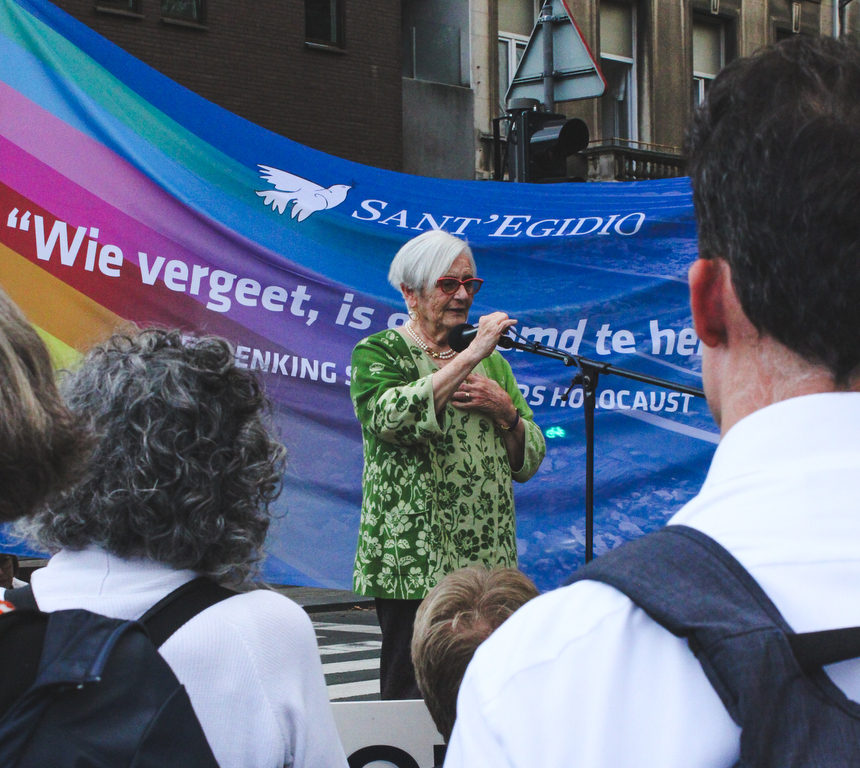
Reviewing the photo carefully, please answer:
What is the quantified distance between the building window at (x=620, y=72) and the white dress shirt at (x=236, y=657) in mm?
18339

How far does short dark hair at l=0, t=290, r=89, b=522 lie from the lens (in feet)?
3.79

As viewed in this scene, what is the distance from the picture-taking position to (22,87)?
13.2 ft

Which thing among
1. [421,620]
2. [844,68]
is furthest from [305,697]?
[844,68]

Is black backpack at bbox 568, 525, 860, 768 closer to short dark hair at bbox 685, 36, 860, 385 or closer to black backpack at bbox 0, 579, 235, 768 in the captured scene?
short dark hair at bbox 685, 36, 860, 385

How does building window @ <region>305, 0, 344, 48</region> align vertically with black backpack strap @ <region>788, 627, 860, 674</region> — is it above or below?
above

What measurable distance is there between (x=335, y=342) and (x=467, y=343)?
35.9 inches

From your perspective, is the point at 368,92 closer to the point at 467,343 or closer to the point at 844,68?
the point at 467,343

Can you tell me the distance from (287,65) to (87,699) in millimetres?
14726

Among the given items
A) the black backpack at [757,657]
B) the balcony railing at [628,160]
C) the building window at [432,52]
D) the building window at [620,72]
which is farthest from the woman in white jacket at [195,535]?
the building window at [620,72]

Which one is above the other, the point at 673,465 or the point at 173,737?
the point at 173,737

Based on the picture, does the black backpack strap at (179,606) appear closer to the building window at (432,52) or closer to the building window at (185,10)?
the building window at (185,10)

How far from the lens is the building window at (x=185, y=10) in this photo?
13.9 meters

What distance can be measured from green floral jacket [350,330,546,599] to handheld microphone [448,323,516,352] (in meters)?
0.12

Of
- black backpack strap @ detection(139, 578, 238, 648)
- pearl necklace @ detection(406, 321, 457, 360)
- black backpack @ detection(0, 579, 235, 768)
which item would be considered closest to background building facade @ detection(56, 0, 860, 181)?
pearl necklace @ detection(406, 321, 457, 360)
